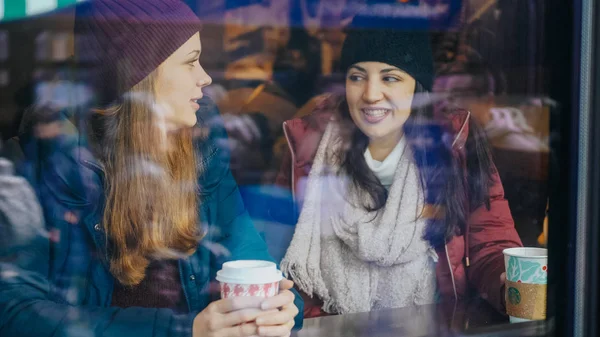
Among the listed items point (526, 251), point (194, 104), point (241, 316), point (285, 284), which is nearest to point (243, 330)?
point (241, 316)

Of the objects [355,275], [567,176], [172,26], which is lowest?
[355,275]

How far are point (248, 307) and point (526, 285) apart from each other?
0.90m

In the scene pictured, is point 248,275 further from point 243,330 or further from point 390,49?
point 390,49

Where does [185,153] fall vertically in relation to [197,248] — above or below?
above

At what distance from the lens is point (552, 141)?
205cm

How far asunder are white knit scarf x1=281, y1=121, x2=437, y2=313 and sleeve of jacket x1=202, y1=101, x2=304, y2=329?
143 millimetres

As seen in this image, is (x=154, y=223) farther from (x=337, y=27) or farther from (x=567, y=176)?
(x=567, y=176)

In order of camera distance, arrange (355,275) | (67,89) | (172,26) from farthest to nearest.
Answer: (355,275)
(172,26)
(67,89)

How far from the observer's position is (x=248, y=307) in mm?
1800

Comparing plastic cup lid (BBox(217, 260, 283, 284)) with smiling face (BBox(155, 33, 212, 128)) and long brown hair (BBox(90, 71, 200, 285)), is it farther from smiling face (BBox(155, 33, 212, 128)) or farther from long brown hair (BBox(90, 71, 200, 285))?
smiling face (BBox(155, 33, 212, 128))

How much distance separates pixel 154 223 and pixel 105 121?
11.8 inches

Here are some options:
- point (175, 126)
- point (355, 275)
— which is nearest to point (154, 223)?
point (175, 126)

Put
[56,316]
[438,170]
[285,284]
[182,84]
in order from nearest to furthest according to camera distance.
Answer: [56,316], [182,84], [285,284], [438,170]

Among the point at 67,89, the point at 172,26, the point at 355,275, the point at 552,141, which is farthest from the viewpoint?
the point at 355,275
